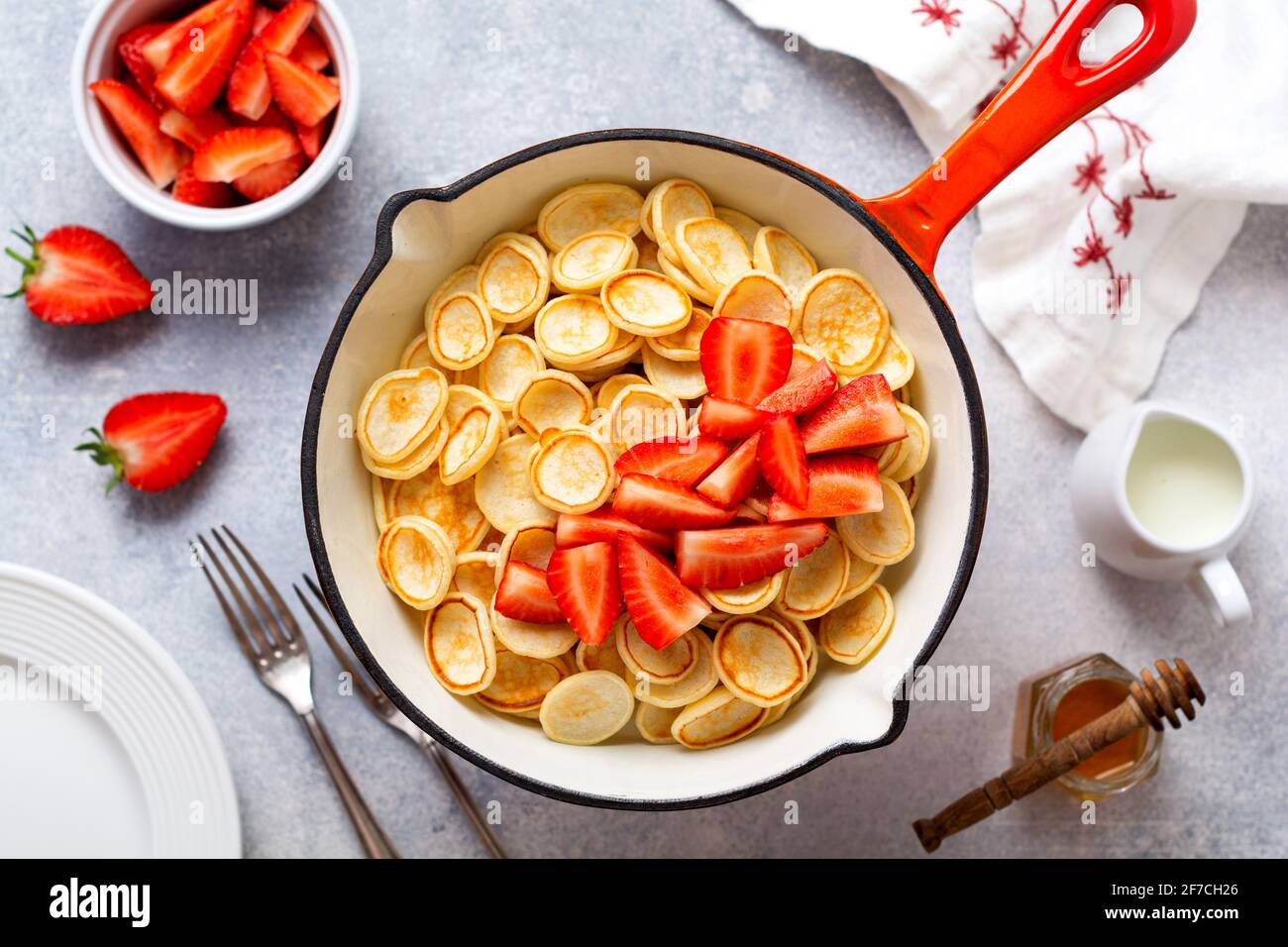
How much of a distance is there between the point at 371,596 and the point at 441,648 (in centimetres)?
9

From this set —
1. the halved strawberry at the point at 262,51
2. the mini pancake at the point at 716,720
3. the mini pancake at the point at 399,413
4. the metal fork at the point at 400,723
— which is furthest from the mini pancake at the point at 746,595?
the halved strawberry at the point at 262,51

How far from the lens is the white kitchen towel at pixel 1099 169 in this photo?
1313mm

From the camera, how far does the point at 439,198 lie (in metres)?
1.03

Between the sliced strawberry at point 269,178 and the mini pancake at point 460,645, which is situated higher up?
the sliced strawberry at point 269,178

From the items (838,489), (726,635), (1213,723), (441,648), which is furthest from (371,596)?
(1213,723)

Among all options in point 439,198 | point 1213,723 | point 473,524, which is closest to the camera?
point 439,198

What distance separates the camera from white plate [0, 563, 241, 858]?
1261 mm

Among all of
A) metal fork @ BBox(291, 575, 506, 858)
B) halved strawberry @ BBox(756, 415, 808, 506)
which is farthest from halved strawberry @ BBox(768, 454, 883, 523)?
metal fork @ BBox(291, 575, 506, 858)

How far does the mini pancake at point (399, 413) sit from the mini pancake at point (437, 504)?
5 cm

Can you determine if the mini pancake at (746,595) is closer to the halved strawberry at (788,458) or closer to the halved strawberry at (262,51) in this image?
the halved strawberry at (788,458)

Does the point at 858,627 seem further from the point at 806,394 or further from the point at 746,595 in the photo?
the point at 806,394

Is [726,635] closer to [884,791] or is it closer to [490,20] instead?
[884,791]

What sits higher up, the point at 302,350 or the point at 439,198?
the point at 439,198
